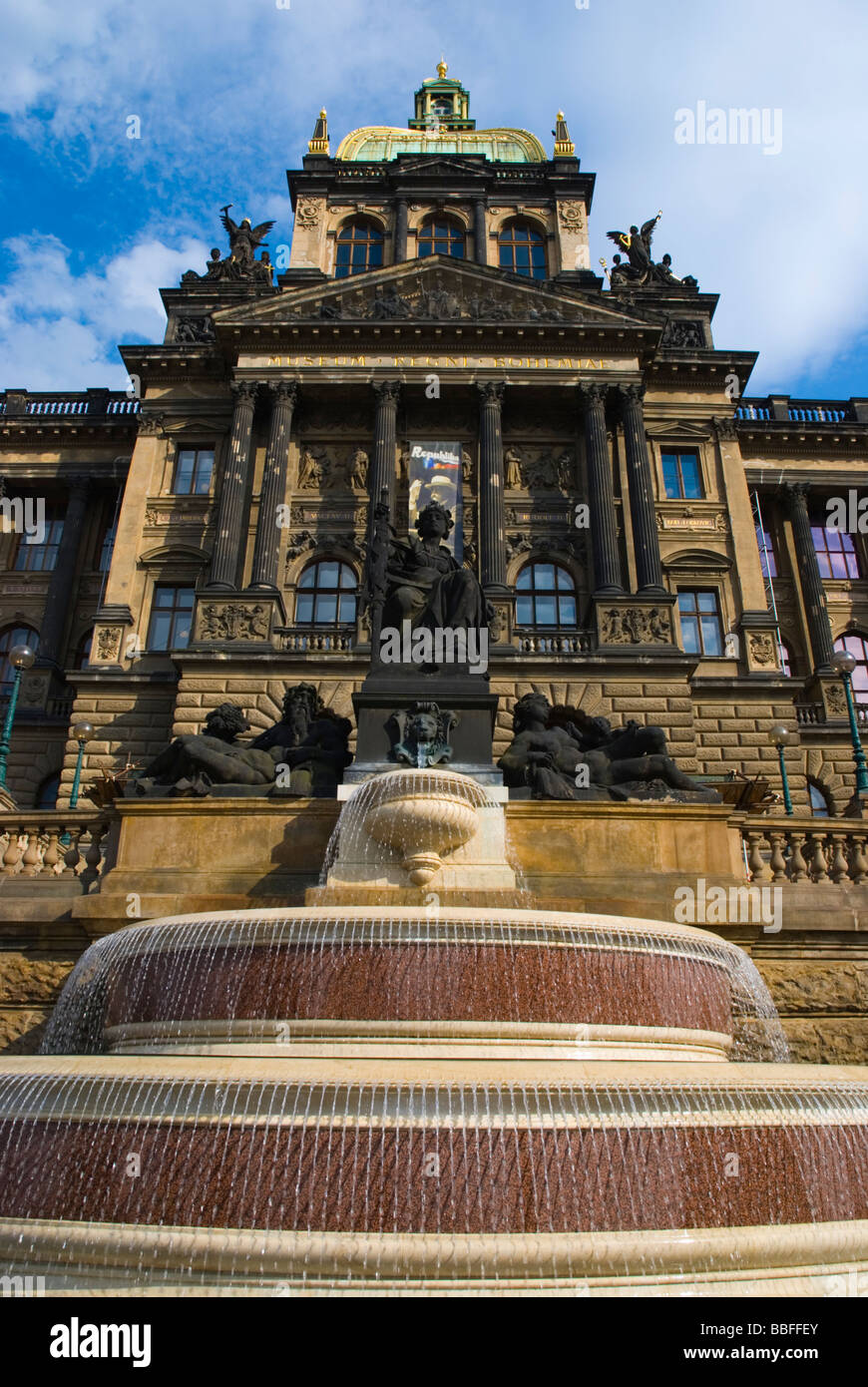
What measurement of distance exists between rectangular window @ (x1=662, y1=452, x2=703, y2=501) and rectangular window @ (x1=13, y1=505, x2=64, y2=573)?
73.6ft

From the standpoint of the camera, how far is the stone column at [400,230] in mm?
38250

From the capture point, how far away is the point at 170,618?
30.7 m

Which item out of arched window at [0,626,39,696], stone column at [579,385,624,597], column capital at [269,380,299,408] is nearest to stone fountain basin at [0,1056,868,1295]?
stone column at [579,385,624,597]

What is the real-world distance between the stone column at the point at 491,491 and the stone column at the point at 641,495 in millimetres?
4152

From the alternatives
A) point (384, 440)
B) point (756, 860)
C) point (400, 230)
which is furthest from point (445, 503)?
point (756, 860)

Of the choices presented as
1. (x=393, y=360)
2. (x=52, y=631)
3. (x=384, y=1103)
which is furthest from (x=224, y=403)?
(x=384, y=1103)

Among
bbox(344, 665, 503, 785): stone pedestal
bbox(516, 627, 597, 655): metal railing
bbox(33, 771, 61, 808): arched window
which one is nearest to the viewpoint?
bbox(344, 665, 503, 785): stone pedestal

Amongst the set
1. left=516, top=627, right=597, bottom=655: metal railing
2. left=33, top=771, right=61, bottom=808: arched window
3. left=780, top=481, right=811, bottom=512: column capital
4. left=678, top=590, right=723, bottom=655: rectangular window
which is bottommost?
left=33, top=771, right=61, bottom=808: arched window

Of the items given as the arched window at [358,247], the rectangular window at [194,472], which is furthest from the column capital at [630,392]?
the rectangular window at [194,472]

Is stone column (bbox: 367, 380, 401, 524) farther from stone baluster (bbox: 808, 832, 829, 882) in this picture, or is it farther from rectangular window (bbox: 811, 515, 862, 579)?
stone baluster (bbox: 808, 832, 829, 882)

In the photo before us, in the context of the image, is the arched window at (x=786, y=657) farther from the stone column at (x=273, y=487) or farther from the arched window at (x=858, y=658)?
the stone column at (x=273, y=487)

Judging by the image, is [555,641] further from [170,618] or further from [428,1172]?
Answer: [428,1172]

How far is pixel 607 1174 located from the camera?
4.23 m

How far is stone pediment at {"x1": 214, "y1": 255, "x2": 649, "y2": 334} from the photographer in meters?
31.8
